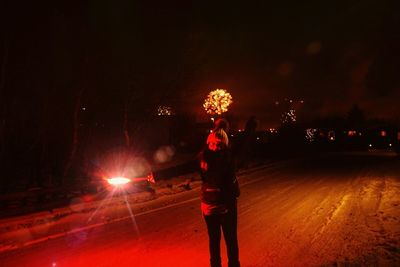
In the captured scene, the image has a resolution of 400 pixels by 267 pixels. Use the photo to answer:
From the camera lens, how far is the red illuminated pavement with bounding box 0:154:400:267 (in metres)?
6.89

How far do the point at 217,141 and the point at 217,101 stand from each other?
22.6 m

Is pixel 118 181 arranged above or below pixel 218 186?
below

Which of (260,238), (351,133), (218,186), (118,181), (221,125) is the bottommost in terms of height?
(351,133)

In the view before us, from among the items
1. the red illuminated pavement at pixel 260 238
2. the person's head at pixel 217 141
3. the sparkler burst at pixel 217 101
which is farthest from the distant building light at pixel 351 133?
the person's head at pixel 217 141

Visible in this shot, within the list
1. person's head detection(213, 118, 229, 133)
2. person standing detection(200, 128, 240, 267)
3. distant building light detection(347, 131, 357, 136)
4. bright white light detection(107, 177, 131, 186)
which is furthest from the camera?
distant building light detection(347, 131, 357, 136)

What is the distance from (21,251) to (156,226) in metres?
2.99

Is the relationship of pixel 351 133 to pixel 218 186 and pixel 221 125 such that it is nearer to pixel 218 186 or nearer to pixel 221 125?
pixel 221 125

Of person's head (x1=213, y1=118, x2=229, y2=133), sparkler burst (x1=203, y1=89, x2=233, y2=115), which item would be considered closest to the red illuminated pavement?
person's head (x1=213, y1=118, x2=229, y2=133)

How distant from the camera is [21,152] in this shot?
20.3 metres

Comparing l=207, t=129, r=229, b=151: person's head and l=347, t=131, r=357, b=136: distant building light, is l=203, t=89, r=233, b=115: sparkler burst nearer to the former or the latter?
l=207, t=129, r=229, b=151: person's head

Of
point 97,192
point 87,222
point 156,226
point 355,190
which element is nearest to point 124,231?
point 156,226

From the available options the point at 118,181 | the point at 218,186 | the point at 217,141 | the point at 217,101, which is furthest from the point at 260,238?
the point at 217,101

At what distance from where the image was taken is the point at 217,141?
538cm

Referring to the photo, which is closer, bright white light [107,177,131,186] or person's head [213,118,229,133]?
person's head [213,118,229,133]
